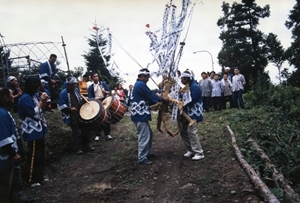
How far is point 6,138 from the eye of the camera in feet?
15.9

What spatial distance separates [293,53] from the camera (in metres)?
26.6

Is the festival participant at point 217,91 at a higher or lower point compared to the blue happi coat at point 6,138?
higher

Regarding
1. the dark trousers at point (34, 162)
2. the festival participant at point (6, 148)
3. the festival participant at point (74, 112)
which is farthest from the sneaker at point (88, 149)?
the festival participant at point (6, 148)

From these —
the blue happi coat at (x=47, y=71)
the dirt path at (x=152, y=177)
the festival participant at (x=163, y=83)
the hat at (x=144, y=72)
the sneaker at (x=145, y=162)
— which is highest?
the blue happi coat at (x=47, y=71)

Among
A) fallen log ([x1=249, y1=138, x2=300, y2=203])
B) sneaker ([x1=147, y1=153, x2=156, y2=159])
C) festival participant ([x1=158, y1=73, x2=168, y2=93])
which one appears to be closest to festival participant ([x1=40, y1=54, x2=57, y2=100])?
festival participant ([x1=158, y1=73, x2=168, y2=93])

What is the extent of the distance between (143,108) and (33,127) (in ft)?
7.64

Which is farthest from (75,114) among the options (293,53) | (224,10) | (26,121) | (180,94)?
(224,10)

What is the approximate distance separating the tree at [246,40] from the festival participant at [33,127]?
2521cm

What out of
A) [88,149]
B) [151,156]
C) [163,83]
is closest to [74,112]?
[88,149]

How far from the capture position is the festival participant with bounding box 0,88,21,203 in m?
4.86

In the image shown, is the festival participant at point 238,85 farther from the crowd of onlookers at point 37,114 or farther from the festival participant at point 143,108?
the festival participant at point 143,108

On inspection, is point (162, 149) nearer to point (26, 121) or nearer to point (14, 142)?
point (26, 121)

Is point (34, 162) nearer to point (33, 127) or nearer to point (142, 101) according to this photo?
point (33, 127)

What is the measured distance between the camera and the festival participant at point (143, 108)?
24.0 feet
